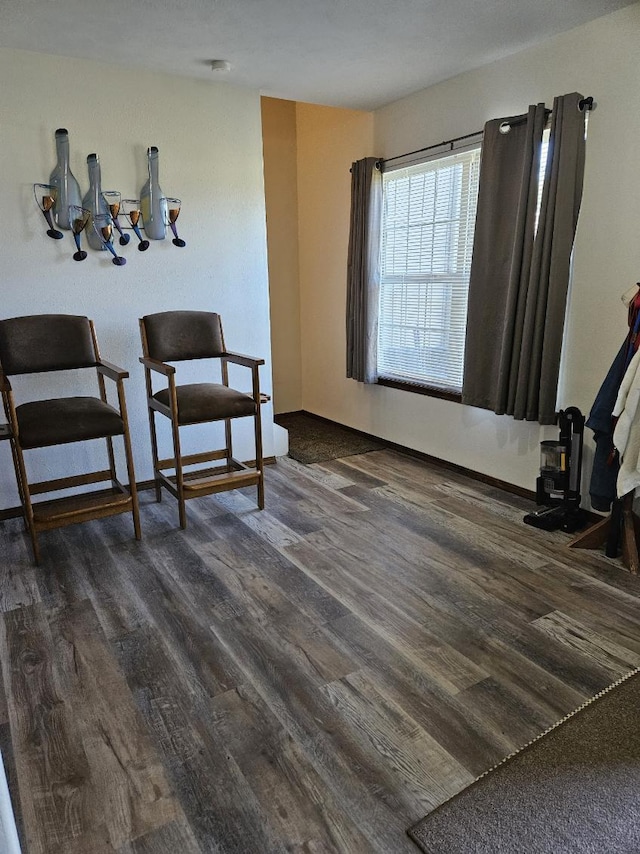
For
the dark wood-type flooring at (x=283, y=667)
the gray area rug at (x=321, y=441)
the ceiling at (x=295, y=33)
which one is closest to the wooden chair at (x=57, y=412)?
the dark wood-type flooring at (x=283, y=667)

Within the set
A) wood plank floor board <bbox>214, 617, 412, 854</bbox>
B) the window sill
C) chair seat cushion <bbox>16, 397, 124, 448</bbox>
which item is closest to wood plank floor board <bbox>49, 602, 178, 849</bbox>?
wood plank floor board <bbox>214, 617, 412, 854</bbox>

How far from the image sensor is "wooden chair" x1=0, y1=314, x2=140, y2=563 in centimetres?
247

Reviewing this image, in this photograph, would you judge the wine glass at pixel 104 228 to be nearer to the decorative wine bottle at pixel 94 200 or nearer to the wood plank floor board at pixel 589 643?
the decorative wine bottle at pixel 94 200

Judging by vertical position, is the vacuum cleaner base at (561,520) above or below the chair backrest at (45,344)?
below

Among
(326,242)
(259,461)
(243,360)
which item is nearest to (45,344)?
(243,360)

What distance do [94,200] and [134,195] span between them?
0.75ft

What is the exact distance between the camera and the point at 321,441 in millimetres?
4359

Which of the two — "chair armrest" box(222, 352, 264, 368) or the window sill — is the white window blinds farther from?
"chair armrest" box(222, 352, 264, 368)

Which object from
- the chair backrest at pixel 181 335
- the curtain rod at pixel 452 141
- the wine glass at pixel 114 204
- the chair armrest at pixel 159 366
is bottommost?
the chair armrest at pixel 159 366

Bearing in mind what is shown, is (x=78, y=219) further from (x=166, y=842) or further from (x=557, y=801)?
(x=557, y=801)

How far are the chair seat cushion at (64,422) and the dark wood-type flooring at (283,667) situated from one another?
55 cm

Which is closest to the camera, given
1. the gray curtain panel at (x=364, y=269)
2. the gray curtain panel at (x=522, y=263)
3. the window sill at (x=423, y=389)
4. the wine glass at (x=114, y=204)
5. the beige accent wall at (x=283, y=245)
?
the gray curtain panel at (x=522, y=263)

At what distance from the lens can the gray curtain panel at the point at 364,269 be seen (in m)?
3.86

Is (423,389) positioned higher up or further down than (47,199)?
further down
